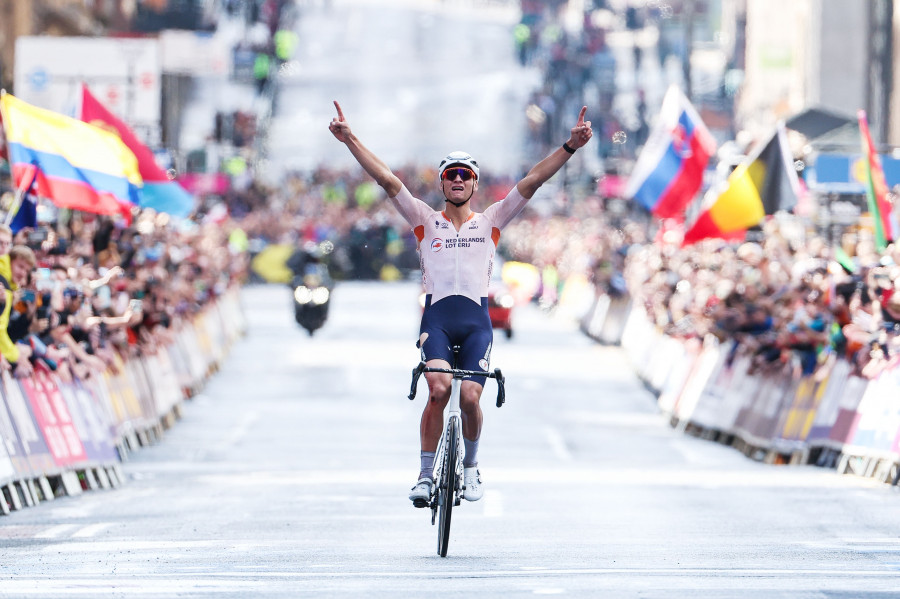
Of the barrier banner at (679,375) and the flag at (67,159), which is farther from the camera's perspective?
the barrier banner at (679,375)

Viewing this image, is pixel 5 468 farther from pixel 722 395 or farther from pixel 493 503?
pixel 722 395

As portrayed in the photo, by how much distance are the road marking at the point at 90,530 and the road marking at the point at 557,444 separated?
686cm

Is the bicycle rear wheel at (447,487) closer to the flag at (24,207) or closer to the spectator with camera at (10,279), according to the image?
the spectator with camera at (10,279)

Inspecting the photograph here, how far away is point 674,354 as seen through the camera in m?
27.5

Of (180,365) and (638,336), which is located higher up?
(180,365)

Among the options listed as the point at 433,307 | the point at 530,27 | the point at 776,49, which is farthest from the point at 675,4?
the point at 433,307

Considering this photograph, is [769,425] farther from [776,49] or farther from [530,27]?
[530,27]

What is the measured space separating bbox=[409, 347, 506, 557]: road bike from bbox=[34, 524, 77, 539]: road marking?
2.77m

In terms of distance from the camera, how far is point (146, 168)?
25.1 metres

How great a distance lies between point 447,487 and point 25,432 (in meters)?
5.43

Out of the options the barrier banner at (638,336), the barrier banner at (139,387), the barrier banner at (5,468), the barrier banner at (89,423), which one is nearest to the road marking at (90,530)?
the barrier banner at (5,468)

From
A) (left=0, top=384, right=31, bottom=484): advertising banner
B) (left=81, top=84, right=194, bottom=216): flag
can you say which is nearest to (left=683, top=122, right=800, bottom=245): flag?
(left=81, top=84, right=194, bottom=216): flag

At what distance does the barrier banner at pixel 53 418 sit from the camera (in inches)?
640

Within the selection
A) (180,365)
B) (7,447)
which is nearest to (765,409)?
(7,447)
